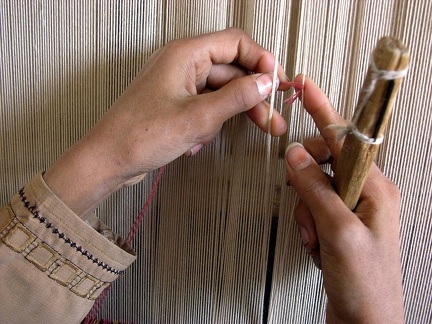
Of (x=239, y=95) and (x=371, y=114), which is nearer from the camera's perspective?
Answer: (x=371, y=114)

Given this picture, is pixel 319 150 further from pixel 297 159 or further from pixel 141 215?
pixel 141 215

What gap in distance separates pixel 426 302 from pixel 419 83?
44cm

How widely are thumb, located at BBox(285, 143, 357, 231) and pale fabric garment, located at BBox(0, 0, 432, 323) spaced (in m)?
0.12

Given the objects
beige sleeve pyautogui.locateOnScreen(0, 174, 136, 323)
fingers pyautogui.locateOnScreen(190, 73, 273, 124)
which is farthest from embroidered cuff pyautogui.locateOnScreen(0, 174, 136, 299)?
fingers pyautogui.locateOnScreen(190, 73, 273, 124)

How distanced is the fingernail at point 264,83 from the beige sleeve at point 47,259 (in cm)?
37

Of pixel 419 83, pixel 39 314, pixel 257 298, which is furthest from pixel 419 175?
pixel 39 314

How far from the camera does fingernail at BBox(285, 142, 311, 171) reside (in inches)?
24.5

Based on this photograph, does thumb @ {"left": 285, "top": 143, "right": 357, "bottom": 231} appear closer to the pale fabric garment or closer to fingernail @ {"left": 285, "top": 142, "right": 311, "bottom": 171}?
fingernail @ {"left": 285, "top": 142, "right": 311, "bottom": 171}

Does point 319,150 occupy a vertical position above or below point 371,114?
below

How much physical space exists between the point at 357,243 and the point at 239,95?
11.5 inches

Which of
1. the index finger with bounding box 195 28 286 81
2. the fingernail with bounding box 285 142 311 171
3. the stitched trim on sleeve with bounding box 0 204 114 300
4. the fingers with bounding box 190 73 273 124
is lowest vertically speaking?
the stitched trim on sleeve with bounding box 0 204 114 300

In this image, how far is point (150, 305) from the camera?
945mm

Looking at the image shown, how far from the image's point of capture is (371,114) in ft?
1.46

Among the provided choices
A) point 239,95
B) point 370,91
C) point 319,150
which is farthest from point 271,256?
point 370,91
